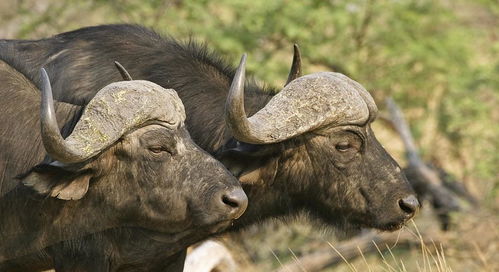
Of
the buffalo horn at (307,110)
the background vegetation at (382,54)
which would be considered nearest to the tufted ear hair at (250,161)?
the buffalo horn at (307,110)

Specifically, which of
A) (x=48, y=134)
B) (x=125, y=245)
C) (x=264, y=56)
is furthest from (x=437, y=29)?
(x=48, y=134)

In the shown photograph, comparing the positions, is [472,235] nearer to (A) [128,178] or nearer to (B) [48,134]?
(A) [128,178]

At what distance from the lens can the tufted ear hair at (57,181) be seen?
6.34 meters

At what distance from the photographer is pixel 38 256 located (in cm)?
720

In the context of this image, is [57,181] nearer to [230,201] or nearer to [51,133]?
[51,133]

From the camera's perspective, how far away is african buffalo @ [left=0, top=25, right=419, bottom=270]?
24.8 feet

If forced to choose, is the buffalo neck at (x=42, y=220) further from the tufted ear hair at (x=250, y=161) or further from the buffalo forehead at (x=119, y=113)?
the tufted ear hair at (x=250, y=161)

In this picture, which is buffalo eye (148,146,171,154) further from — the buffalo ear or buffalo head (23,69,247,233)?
the buffalo ear

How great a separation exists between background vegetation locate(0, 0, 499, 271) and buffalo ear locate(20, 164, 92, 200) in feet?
18.2

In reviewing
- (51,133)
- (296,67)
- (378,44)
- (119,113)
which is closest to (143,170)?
(119,113)

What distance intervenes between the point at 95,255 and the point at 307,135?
158 cm

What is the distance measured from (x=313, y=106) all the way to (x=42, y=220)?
6.14ft

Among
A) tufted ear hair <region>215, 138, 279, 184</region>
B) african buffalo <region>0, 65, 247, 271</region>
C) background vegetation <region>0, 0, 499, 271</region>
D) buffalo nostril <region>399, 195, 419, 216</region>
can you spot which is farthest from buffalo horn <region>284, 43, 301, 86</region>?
background vegetation <region>0, 0, 499, 271</region>

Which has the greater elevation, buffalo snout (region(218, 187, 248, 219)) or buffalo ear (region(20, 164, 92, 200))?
buffalo ear (region(20, 164, 92, 200))
